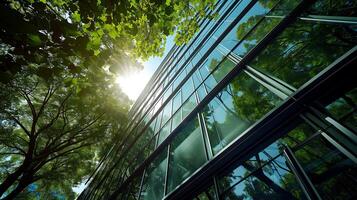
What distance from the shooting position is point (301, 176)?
8.67 ft

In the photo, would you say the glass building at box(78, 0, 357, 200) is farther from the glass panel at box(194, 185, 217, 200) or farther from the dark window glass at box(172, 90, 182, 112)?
the dark window glass at box(172, 90, 182, 112)

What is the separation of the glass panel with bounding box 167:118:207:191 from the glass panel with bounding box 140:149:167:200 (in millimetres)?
440

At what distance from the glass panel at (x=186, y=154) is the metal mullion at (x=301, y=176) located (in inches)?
84.5

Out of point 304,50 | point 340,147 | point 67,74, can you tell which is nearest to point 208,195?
point 340,147

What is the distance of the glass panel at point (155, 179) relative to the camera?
599cm

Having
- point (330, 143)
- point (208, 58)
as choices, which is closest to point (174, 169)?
point (330, 143)

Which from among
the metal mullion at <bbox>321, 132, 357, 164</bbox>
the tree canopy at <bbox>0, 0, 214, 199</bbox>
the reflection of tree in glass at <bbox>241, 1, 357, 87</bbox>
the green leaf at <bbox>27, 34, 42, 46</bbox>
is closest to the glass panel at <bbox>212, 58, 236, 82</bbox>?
the reflection of tree in glass at <bbox>241, 1, 357, 87</bbox>

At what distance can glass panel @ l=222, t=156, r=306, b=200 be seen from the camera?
9.09 ft

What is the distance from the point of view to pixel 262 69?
181 inches

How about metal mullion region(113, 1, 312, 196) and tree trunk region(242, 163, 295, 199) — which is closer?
tree trunk region(242, 163, 295, 199)

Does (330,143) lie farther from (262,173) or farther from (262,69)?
(262,69)

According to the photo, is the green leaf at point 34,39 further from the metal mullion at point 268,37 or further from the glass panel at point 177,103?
the glass panel at point 177,103

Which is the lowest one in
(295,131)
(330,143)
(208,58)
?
(330,143)

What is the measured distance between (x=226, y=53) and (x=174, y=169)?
14.8 ft
